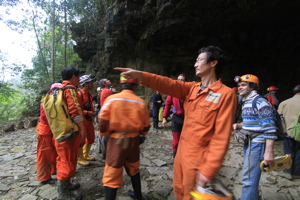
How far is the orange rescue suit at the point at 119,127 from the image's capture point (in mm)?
2260

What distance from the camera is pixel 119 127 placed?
2326mm

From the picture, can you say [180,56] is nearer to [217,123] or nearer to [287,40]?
[287,40]

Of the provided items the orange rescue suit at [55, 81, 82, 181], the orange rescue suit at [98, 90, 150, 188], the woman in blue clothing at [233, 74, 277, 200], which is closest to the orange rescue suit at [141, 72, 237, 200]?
the orange rescue suit at [98, 90, 150, 188]

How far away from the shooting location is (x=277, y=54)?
12.5 metres

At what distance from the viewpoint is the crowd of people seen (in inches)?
60.6

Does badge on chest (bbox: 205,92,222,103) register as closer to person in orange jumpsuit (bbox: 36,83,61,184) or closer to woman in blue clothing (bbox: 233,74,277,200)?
woman in blue clothing (bbox: 233,74,277,200)

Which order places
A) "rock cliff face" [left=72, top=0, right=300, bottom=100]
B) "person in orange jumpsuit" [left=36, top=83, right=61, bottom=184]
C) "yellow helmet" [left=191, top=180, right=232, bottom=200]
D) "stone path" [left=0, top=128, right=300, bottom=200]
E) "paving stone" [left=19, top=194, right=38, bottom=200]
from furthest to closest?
"rock cliff face" [left=72, top=0, right=300, bottom=100], "person in orange jumpsuit" [left=36, top=83, right=61, bottom=184], "stone path" [left=0, top=128, right=300, bottom=200], "paving stone" [left=19, top=194, right=38, bottom=200], "yellow helmet" [left=191, top=180, right=232, bottom=200]

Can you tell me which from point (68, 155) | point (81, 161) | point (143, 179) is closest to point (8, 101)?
point (81, 161)

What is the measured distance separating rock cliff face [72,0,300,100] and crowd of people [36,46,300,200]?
8.53 metres

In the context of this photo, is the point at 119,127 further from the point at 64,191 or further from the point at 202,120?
the point at 64,191

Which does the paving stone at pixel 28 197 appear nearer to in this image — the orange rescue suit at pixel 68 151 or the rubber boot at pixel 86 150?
the orange rescue suit at pixel 68 151

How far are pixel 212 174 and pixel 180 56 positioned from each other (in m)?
13.2

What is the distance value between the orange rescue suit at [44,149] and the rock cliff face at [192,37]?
9133 mm

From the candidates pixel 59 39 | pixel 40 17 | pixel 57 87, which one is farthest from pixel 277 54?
pixel 40 17
